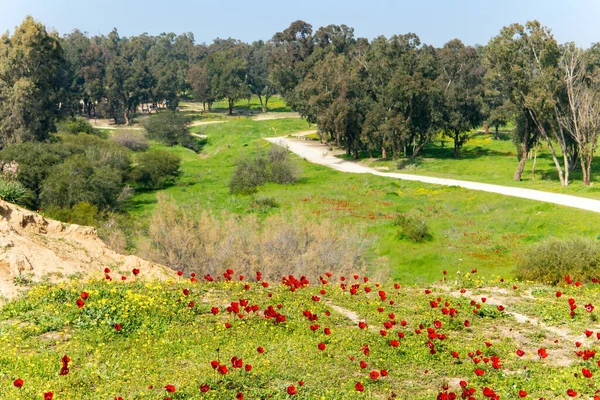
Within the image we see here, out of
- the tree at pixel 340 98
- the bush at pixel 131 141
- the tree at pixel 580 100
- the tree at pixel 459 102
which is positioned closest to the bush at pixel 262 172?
the tree at pixel 340 98

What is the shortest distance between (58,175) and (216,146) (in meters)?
46.9

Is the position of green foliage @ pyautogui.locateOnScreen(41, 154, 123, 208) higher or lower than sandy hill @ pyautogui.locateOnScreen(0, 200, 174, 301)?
lower

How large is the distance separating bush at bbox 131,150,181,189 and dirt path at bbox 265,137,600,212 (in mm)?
18970

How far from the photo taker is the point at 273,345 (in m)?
8.89

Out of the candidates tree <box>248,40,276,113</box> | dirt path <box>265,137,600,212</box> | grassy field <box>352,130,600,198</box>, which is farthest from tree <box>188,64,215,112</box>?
grassy field <box>352,130,600,198</box>

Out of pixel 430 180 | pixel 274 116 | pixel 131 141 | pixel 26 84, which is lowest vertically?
pixel 430 180

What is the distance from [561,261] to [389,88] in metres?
42.8

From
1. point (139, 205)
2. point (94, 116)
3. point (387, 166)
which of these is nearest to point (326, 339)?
point (139, 205)

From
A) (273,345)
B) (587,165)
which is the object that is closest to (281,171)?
(587,165)

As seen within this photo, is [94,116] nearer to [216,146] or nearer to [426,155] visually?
[216,146]

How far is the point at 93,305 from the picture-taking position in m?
9.52

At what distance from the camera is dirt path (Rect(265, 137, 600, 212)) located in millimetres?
35553

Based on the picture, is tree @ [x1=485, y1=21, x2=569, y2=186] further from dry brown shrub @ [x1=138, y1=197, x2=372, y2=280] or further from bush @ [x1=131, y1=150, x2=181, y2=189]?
bush @ [x1=131, y1=150, x2=181, y2=189]

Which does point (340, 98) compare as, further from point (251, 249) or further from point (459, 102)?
point (251, 249)
